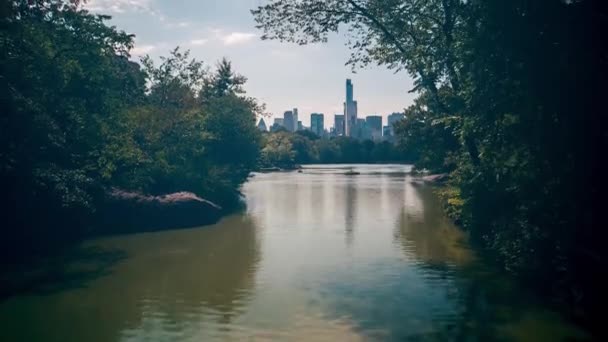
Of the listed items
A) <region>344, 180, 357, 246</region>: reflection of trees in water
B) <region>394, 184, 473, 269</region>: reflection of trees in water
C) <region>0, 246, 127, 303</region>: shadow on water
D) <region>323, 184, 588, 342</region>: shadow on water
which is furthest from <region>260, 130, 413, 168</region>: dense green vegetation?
<region>323, 184, 588, 342</region>: shadow on water

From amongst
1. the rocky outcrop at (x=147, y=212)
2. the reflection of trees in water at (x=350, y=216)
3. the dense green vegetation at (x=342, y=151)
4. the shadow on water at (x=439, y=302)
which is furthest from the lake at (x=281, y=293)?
the dense green vegetation at (x=342, y=151)

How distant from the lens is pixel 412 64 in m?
25.0

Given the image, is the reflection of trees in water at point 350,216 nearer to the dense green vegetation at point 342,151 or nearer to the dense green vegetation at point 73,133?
the dense green vegetation at point 73,133

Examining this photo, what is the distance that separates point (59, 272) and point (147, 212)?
1010 centimetres

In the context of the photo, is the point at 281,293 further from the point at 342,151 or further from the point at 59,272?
the point at 342,151

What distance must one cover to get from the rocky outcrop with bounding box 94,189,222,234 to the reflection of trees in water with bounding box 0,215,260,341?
3.53 m

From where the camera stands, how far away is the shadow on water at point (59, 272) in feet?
53.8

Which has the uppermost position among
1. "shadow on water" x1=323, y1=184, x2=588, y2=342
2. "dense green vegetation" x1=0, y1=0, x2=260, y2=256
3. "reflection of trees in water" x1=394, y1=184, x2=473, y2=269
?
"dense green vegetation" x1=0, y1=0, x2=260, y2=256

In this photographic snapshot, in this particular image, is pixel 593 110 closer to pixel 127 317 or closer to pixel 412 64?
pixel 412 64

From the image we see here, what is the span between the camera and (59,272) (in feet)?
61.1

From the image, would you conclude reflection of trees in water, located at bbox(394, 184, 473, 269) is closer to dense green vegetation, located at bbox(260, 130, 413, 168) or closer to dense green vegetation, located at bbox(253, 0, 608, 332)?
dense green vegetation, located at bbox(253, 0, 608, 332)

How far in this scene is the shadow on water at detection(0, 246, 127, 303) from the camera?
645 inches

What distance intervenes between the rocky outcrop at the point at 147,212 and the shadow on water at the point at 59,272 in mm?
4732

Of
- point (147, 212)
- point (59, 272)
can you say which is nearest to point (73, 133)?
point (147, 212)
